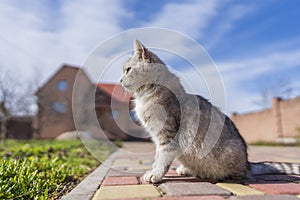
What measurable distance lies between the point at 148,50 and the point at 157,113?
71cm

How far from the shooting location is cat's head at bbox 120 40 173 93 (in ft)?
8.19

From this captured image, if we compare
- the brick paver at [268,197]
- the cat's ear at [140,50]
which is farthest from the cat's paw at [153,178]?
the cat's ear at [140,50]

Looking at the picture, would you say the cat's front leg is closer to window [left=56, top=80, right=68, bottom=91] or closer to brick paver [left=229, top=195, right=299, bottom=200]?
brick paver [left=229, top=195, right=299, bottom=200]

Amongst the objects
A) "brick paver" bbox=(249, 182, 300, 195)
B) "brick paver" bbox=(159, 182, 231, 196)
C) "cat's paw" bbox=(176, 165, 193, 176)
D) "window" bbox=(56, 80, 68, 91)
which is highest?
"window" bbox=(56, 80, 68, 91)

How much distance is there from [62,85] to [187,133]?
21.2 metres

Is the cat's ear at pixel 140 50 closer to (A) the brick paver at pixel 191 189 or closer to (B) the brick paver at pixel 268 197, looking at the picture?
(A) the brick paver at pixel 191 189

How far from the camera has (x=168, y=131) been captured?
2.16 metres

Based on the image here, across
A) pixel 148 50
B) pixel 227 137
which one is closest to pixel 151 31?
pixel 148 50

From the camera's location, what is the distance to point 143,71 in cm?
253

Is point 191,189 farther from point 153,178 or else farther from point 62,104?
point 62,104

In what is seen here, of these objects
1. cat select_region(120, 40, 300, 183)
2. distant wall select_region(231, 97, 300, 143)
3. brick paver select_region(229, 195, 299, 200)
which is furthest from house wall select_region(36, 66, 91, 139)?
brick paver select_region(229, 195, 299, 200)

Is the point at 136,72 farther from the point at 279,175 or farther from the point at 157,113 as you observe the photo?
the point at 279,175

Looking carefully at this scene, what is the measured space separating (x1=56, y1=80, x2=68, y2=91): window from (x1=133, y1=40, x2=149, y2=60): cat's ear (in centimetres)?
2042

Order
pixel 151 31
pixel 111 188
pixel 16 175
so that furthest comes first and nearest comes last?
1. pixel 151 31
2. pixel 16 175
3. pixel 111 188
